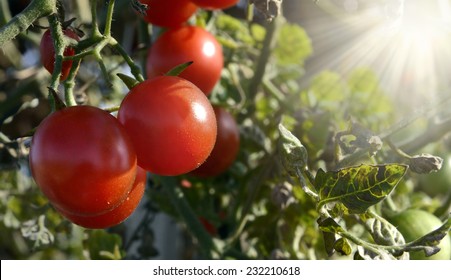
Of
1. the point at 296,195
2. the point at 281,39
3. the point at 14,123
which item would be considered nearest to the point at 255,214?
the point at 296,195

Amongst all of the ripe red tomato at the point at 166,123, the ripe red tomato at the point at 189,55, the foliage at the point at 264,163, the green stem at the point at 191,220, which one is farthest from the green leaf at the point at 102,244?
the ripe red tomato at the point at 166,123

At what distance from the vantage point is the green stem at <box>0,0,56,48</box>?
0.60 m

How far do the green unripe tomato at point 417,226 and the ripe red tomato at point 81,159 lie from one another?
1.48 ft

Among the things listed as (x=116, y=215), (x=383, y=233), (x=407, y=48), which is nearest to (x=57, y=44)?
(x=116, y=215)

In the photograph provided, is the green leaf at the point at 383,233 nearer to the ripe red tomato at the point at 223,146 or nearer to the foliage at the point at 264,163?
the foliage at the point at 264,163

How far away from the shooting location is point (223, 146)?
3.51 ft

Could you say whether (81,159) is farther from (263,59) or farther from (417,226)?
(263,59)

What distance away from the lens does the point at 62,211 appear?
2.16ft

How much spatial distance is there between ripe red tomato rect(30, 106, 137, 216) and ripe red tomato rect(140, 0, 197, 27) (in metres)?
0.28

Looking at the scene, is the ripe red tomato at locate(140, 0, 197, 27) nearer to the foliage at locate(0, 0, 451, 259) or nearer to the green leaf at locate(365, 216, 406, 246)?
the foliage at locate(0, 0, 451, 259)

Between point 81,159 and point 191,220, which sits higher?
point 81,159

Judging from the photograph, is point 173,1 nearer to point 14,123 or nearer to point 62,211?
point 62,211

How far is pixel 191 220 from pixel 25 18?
0.48 metres

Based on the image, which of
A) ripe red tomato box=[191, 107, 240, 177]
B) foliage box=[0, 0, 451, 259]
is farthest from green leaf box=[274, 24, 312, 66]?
ripe red tomato box=[191, 107, 240, 177]
